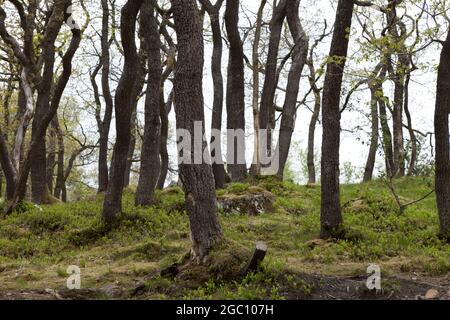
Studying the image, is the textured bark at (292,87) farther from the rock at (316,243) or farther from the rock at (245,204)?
the rock at (316,243)

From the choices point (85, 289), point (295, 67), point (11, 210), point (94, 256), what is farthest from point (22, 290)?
point (295, 67)

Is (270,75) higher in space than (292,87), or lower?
higher

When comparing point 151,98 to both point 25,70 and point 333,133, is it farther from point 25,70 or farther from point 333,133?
point 333,133

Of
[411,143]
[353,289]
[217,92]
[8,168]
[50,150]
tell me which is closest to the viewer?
[353,289]

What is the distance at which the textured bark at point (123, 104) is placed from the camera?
44.3 feet

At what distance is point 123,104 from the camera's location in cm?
1405

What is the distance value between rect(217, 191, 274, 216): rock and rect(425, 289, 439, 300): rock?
7912 millimetres

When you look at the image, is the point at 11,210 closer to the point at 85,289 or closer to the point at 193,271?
the point at 85,289

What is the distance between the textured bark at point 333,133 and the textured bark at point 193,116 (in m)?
4.16

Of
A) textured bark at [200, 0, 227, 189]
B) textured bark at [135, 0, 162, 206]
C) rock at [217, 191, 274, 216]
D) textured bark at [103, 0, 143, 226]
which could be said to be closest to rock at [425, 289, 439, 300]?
rock at [217, 191, 274, 216]

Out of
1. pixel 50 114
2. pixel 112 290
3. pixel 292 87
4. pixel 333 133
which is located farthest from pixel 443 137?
pixel 50 114

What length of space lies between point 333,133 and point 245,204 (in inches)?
174

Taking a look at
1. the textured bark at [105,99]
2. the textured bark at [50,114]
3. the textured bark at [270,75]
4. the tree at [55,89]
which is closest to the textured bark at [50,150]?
the textured bark at [105,99]

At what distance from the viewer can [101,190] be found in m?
23.2
